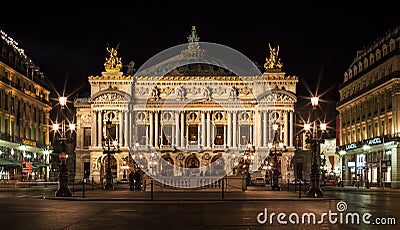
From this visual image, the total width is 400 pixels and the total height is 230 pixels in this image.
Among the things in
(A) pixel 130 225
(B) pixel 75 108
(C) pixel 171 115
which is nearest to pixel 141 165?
(C) pixel 171 115

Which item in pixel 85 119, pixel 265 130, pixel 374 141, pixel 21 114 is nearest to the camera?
pixel 374 141

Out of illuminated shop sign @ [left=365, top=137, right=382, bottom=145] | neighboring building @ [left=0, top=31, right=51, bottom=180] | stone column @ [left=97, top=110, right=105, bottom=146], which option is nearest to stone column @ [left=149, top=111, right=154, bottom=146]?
stone column @ [left=97, top=110, right=105, bottom=146]

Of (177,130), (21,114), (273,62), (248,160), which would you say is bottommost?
(248,160)

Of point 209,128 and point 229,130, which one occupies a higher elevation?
point 209,128

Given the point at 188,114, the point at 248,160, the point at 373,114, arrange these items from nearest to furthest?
the point at 373,114 → the point at 248,160 → the point at 188,114

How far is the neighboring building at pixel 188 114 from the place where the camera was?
115m

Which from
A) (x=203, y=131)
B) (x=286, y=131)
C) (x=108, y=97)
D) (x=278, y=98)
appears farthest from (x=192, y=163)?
(x=278, y=98)

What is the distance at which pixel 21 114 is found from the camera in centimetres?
9481

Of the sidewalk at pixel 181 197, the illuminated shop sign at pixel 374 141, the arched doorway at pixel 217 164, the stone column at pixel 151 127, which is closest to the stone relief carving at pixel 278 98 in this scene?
the arched doorway at pixel 217 164

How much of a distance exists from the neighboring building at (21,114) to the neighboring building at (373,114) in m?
45.0

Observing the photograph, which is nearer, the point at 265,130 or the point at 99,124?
the point at 99,124

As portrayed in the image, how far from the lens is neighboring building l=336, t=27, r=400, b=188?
246 feet

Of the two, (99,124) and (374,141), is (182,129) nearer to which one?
(99,124)

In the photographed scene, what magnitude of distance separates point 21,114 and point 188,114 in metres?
34.2
